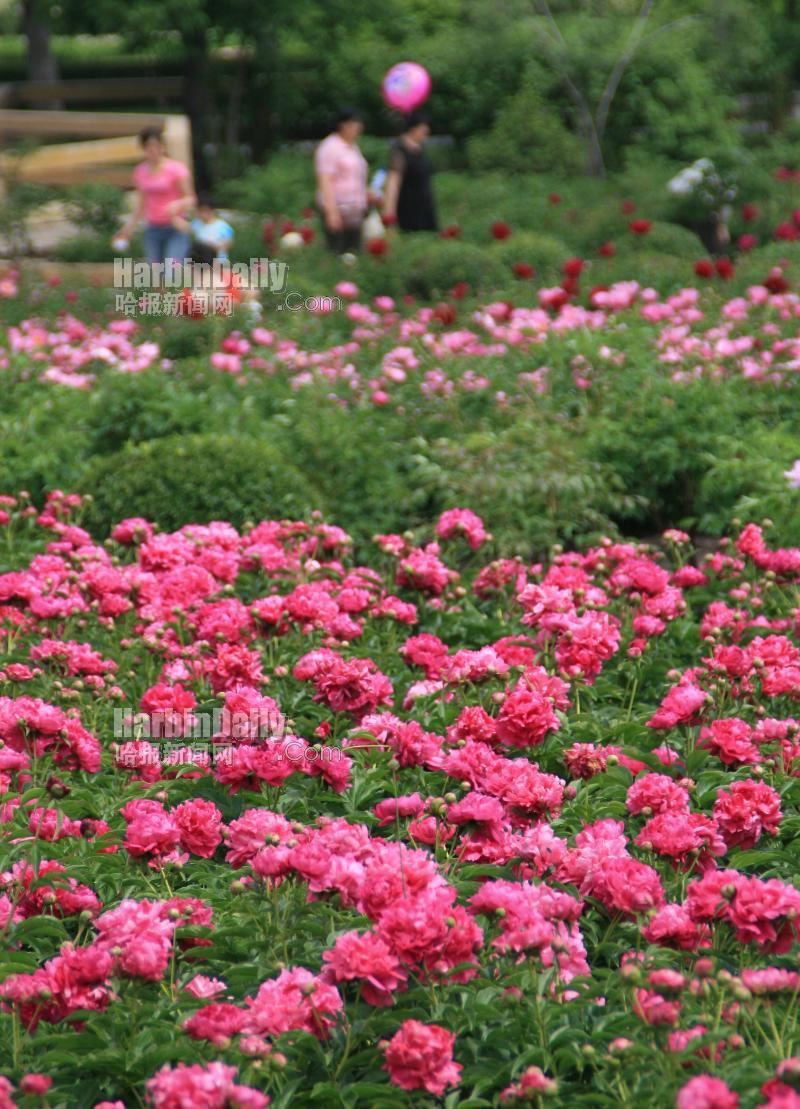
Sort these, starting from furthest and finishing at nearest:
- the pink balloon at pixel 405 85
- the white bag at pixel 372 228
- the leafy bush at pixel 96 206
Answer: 1. the pink balloon at pixel 405 85
2. the leafy bush at pixel 96 206
3. the white bag at pixel 372 228

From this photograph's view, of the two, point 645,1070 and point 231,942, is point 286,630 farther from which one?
point 645,1070

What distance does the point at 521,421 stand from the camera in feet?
20.4

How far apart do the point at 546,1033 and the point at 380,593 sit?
2161mm

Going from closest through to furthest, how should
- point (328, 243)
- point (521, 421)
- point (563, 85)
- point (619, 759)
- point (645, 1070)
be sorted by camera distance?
point (645, 1070) → point (619, 759) → point (521, 421) → point (328, 243) → point (563, 85)

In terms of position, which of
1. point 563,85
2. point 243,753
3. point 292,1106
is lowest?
point 292,1106

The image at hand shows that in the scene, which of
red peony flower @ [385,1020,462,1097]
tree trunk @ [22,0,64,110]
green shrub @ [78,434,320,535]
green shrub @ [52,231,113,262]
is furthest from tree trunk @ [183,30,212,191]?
red peony flower @ [385,1020,462,1097]

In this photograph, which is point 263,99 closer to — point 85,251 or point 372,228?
point 85,251

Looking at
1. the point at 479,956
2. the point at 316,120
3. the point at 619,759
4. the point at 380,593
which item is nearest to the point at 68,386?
the point at 380,593

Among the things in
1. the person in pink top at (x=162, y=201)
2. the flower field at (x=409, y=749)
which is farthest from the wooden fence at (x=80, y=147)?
the flower field at (x=409, y=749)

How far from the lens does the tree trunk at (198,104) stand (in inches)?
793

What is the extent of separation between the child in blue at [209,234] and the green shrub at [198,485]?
6.35m

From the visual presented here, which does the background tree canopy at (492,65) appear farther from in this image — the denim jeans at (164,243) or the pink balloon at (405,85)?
the denim jeans at (164,243)

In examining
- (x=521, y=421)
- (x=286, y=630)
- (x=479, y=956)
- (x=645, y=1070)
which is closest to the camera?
(x=645, y=1070)

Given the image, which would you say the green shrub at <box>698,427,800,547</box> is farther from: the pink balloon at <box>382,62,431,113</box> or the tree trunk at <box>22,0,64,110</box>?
the tree trunk at <box>22,0,64,110</box>
